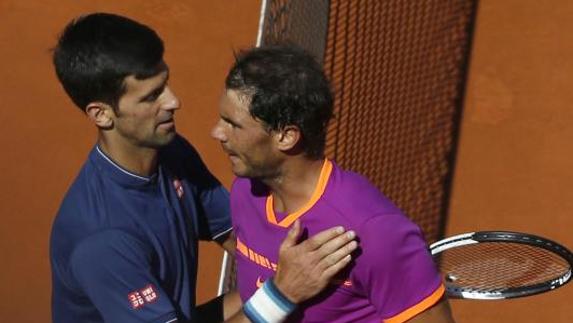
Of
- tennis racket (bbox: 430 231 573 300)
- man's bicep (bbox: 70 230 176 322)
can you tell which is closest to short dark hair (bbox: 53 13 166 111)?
man's bicep (bbox: 70 230 176 322)

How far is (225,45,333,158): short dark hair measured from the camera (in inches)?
138

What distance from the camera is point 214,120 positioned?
7.18 metres

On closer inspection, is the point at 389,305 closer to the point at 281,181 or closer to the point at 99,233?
the point at 281,181

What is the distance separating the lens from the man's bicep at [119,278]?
12.1 ft

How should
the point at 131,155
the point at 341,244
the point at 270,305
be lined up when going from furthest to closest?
the point at 131,155 < the point at 270,305 < the point at 341,244

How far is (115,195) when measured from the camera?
3.86 m

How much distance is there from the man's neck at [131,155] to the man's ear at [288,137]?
0.60 m

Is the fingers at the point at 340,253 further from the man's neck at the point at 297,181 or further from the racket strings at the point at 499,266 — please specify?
the racket strings at the point at 499,266

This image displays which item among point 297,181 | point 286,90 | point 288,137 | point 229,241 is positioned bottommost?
point 229,241

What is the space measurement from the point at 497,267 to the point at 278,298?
5.00 feet

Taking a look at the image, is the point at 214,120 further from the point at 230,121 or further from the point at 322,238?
the point at 322,238

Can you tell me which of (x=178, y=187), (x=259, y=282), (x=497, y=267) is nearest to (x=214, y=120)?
(x=497, y=267)

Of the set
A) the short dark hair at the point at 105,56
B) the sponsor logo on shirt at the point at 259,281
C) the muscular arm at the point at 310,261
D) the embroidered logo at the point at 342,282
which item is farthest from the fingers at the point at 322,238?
the short dark hair at the point at 105,56

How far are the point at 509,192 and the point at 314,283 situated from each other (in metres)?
3.62
